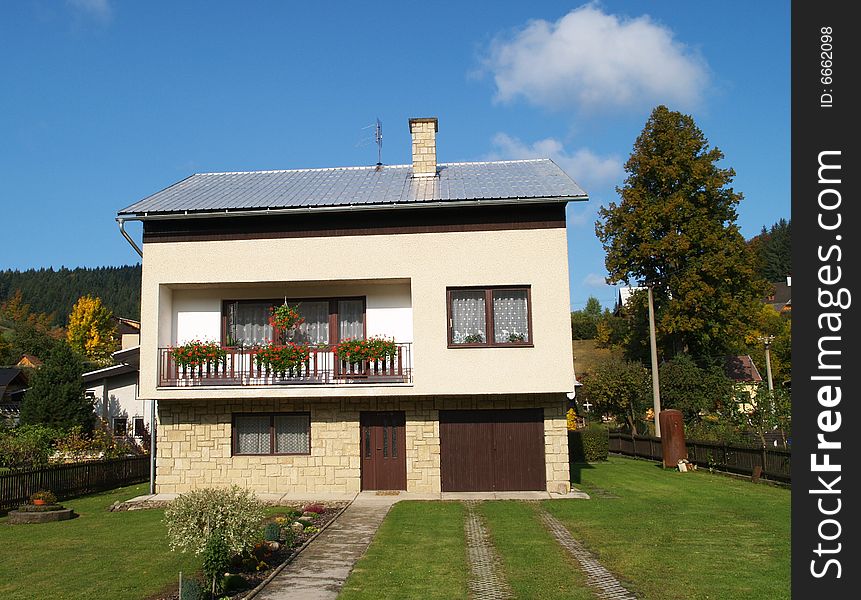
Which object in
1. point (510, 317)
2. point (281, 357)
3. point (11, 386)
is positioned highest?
point (510, 317)

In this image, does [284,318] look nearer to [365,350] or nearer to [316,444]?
[365,350]

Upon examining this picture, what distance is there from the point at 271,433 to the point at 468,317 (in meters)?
5.75

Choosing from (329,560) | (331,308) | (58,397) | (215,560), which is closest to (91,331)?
(58,397)

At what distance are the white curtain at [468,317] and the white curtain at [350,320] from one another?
8.26ft

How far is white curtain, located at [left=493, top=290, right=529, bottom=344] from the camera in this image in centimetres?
1683

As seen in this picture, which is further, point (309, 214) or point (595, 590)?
point (309, 214)

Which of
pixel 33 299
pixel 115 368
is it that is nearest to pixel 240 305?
pixel 115 368

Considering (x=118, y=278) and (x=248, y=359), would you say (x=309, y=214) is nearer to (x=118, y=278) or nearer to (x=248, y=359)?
(x=248, y=359)

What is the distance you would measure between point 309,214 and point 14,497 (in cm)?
946

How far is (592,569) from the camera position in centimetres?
919

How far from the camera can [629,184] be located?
119 ft

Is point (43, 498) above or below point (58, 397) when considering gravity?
below

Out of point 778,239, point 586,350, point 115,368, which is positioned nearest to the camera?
point 115,368

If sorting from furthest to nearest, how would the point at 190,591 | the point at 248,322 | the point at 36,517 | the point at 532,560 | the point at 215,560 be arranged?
the point at 248,322
the point at 36,517
the point at 532,560
the point at 215,560
the point at 190,591
